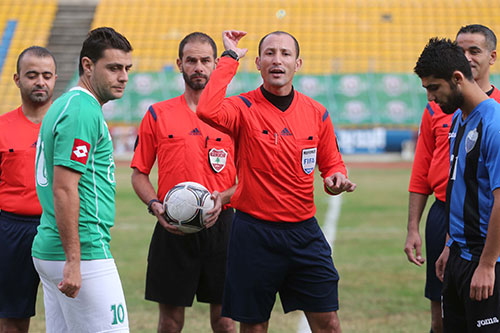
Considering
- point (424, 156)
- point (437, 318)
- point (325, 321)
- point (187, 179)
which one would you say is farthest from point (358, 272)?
point (325, 321)

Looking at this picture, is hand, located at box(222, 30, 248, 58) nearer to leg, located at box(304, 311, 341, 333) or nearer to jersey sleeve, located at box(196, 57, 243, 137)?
jersey sleeve, located at box(196, 57, 243, 137)

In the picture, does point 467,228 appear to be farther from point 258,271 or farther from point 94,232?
point 94,232

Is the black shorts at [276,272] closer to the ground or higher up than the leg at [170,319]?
higher up

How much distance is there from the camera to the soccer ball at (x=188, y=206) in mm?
4680

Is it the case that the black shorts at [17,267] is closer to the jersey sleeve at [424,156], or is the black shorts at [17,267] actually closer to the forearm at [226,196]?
the forearm at [226,196]

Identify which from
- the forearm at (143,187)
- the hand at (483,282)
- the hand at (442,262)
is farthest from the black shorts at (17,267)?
the hand at (483,282)

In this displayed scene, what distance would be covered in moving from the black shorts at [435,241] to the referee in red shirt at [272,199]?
97cm

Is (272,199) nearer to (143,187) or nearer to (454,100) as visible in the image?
(143,187)

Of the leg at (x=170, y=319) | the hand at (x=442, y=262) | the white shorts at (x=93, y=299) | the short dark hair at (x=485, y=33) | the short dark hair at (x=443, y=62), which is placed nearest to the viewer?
the white shorts at (x=93, y=299)

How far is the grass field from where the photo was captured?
256 inches

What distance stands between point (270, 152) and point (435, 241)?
5.04ft

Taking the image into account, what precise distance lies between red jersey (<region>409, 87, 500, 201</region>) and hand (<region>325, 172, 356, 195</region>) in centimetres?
99

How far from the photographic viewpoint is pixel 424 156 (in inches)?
200

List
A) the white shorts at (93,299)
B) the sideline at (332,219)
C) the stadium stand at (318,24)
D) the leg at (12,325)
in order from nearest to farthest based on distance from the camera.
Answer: the white shorts at (93,299) → the leg at (12,325) → the sideline at (332,219) → the stadium stand at (318,24)
